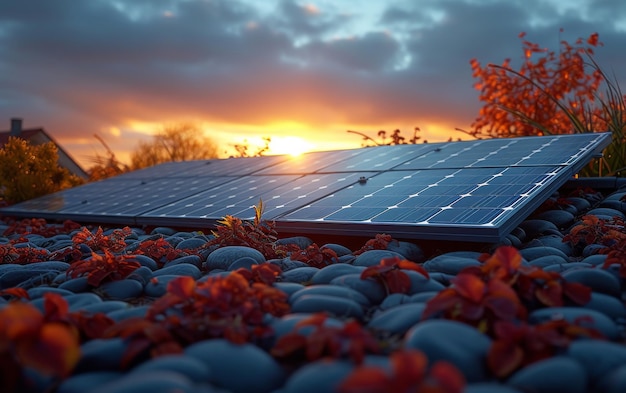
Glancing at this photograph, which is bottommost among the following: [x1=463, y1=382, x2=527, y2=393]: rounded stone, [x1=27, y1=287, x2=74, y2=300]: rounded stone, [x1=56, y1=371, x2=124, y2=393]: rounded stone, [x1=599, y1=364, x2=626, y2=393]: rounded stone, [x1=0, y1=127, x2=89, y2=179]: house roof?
[x1=599, y1=364, x2=626, y2=393]: rounded stone

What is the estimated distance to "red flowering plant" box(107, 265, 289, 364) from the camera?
2.46 meters

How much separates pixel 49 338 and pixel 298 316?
3.41ft

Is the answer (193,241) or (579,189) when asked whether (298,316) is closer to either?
(193,241)

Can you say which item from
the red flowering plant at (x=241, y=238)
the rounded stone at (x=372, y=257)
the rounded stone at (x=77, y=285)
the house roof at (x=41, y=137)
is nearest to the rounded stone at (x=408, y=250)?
the rounded stone at (x=372, y=257)

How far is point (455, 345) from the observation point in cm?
230

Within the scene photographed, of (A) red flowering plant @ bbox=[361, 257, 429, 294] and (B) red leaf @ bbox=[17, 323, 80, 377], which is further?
(A) red flowering plant @ bbox=[361, 257, 429, 294]

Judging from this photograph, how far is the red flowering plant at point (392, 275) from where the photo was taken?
3.18 meters

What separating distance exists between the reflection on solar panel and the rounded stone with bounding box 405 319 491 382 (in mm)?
1984

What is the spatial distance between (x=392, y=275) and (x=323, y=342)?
3.38 feet

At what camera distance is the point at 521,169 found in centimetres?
584

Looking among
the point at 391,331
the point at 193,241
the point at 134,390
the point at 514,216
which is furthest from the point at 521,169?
the point at 134,390

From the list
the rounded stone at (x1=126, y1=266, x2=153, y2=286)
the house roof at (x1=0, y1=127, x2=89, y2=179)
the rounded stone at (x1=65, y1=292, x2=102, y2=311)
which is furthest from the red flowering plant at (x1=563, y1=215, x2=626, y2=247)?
the house roof at (x1=0, y1=127, x2=89, y2=179)

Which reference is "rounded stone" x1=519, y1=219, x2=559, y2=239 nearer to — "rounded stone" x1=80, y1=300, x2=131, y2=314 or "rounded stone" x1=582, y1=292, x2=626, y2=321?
"rounded stone" x1=582, y1=292, x2=626, y2=321

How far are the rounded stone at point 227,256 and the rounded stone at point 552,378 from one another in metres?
2.37
